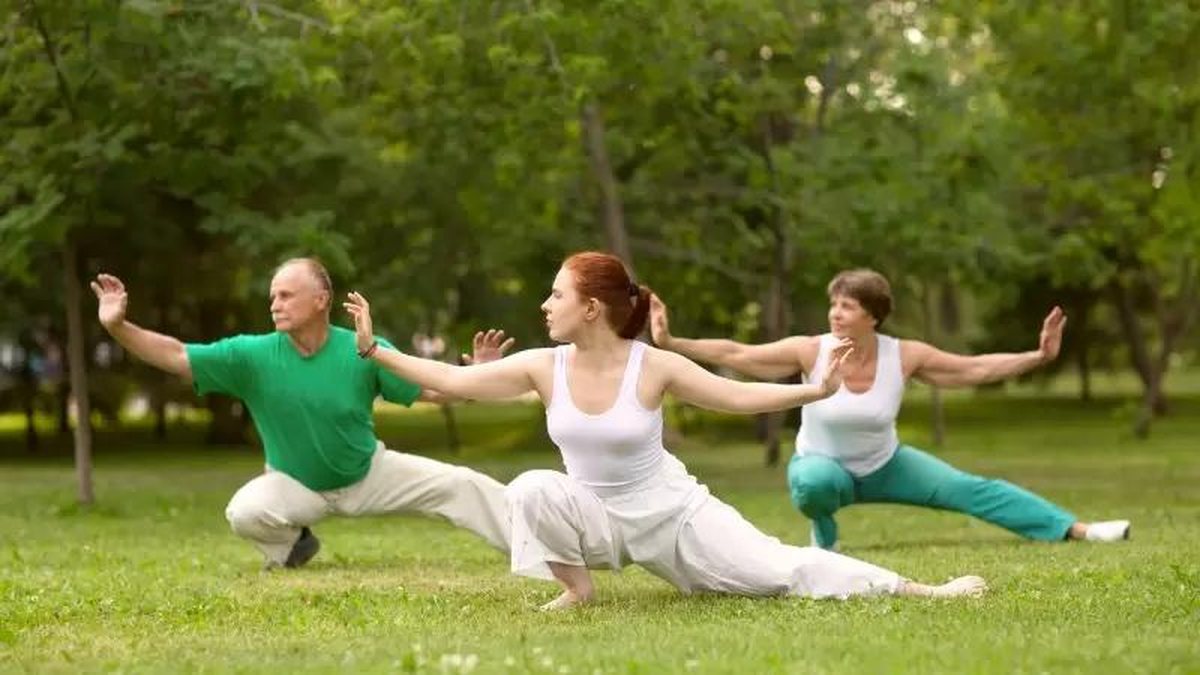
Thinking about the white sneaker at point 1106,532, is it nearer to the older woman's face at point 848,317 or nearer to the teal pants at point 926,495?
the teal pants at point 926,495

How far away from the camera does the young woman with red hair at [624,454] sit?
9.63 m

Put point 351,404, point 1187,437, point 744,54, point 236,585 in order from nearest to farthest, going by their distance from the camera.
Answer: point 236,585 < point 351,404 < point 744,54 < point 1187,437

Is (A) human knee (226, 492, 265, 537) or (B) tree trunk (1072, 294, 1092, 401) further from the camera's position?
(B) tree trunk (1072, 294, 1092, 401)

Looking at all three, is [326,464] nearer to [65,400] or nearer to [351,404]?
[351,404]

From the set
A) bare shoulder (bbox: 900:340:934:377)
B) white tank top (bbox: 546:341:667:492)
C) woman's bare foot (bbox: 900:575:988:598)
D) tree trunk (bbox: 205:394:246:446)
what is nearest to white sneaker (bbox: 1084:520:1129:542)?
bare shoulder (bbox: 900:340:934:377)

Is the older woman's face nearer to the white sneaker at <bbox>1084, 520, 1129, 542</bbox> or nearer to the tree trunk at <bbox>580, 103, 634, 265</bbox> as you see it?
the white sneaker at <bbox>1084, 520, 1129, 542</bbox>

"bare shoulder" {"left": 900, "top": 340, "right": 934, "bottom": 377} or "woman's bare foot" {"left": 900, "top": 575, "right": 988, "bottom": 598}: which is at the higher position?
"bare shoulder" {"left": 900, "top": 340, "right": 934, "bottom": 377}

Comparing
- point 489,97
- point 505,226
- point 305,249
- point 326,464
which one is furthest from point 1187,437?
point 326,464

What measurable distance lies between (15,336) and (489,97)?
1481 centimetres

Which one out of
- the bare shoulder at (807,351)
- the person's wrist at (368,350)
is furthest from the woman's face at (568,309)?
the bare shoulder at (807,351)

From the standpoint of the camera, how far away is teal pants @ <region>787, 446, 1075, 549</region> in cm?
1316

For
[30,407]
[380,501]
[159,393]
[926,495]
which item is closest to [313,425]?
[380,501]

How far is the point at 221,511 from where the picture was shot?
65.8 feet

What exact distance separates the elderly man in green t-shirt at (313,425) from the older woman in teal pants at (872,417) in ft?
4.81
